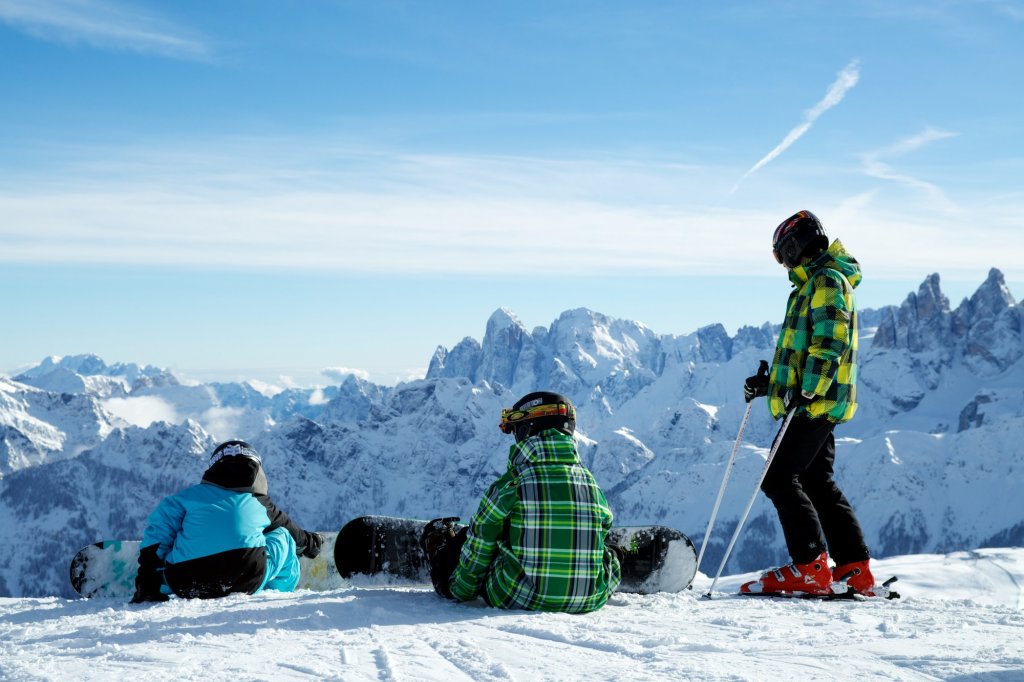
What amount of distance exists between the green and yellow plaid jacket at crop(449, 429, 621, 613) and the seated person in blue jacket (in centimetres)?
214

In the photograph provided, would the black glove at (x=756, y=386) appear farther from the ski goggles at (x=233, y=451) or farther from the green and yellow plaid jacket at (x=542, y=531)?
the ski goggles at (x=233, y=451)

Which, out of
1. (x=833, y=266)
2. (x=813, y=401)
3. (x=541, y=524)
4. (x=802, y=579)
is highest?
(x=833, y=266)

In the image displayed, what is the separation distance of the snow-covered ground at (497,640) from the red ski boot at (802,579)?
26cm

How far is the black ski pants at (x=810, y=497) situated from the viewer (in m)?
8.48

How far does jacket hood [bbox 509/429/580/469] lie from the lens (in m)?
7.12

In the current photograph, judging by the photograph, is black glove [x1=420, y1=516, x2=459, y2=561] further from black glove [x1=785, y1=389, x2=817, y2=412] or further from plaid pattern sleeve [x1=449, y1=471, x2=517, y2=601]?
black glove [x1=785, y1=389, x2=817, y2=412]

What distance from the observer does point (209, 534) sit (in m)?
8.11

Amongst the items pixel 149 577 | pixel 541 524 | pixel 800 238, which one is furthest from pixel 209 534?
pixel 800 238

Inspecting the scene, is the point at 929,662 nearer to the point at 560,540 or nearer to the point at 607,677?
the point at 607,677

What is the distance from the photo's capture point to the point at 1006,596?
13.3 meters

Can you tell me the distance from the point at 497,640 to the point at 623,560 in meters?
3.04

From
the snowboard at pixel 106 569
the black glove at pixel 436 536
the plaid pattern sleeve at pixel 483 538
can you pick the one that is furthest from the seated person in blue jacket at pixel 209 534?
the plaid pattern sleeve at pixel 483 538

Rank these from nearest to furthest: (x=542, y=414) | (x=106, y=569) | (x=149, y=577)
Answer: (x=542, y=414) < (x=149, y=577) < (x=106, y=569)

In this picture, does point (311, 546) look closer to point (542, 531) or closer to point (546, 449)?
point (542, 531)
